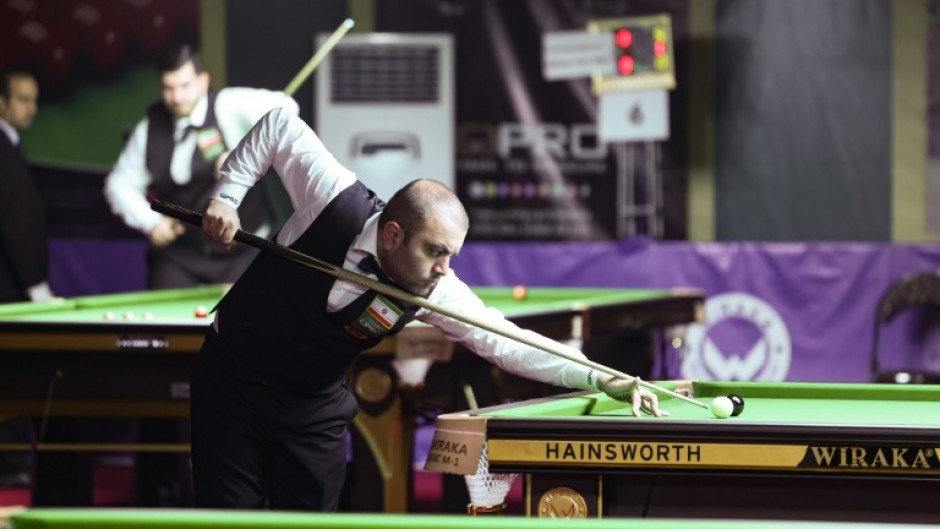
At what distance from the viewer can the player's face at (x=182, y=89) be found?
686cm

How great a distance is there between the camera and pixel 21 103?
7.51 metres


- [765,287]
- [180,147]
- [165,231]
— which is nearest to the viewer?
[165,231]

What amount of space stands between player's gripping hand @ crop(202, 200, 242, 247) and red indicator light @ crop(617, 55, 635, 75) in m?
4.48

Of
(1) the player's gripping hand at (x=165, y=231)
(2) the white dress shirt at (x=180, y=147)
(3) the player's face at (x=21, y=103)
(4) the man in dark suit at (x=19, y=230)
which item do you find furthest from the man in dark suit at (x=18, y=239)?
(1) the player's gripping hand at (x=165, y=231)

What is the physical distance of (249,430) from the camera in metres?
3.32

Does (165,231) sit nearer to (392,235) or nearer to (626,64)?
(626,64)

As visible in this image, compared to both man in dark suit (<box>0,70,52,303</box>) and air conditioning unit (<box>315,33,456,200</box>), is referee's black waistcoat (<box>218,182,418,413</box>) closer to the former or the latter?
man in dark suit (<box>0,70,52,303</box>)

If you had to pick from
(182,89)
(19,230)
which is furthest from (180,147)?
(19,230)

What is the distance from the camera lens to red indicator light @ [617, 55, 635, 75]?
24.3 feet

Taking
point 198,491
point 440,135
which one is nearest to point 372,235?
point 198,491

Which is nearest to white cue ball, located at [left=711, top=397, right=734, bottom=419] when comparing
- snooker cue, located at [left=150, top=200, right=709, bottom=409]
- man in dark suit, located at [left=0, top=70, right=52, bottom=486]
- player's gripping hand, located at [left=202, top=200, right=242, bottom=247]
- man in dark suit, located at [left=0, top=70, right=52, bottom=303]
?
snooker cue, located at [left=150, top=200, right=709, bottom=409]

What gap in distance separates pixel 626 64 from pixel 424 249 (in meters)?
4.47

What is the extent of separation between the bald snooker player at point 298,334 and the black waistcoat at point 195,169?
11.5ft

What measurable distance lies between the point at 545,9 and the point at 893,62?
167cm
